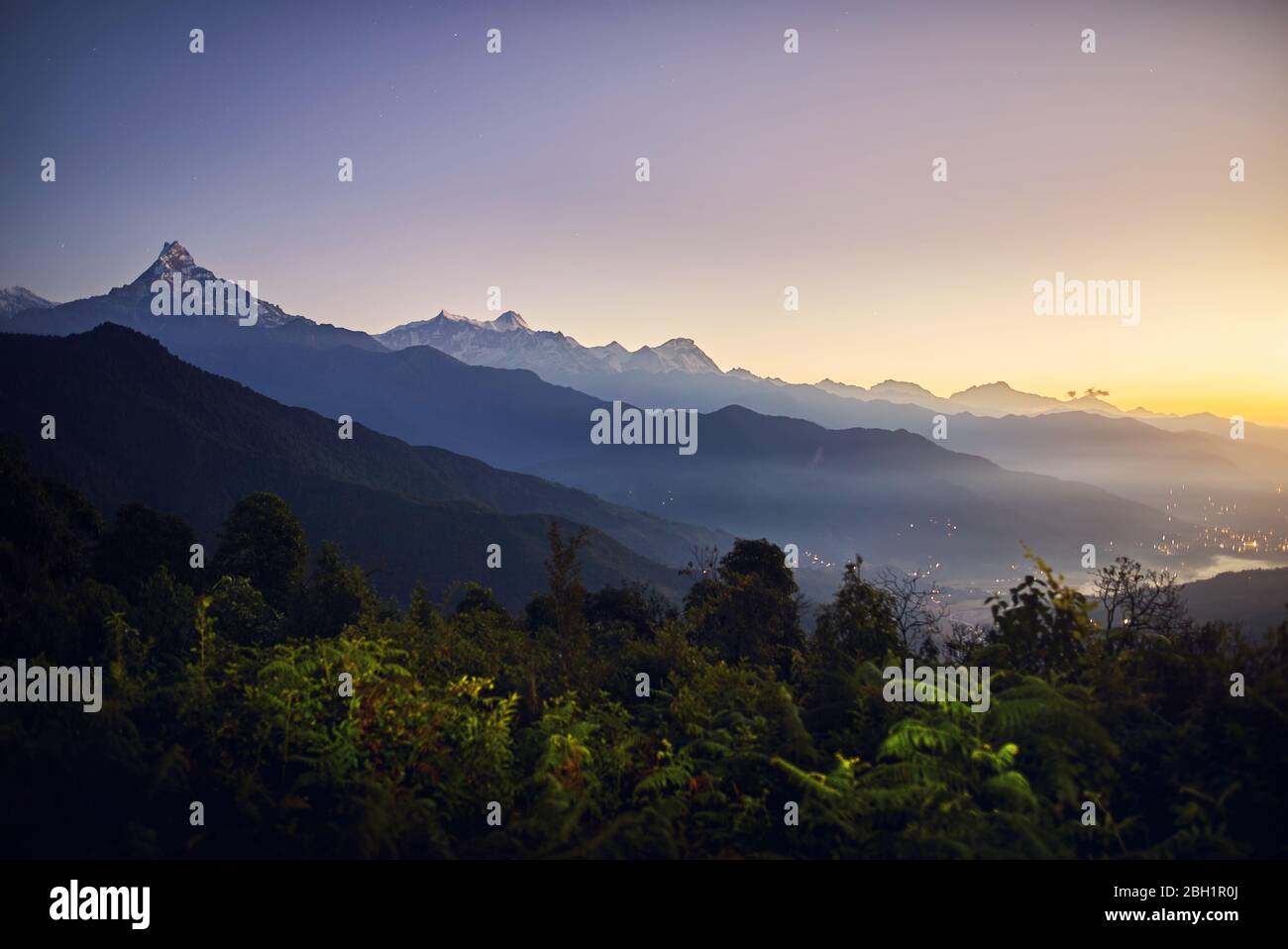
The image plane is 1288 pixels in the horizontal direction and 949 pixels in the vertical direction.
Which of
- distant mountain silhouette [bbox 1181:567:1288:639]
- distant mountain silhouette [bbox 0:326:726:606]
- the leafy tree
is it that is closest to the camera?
the leafy tree

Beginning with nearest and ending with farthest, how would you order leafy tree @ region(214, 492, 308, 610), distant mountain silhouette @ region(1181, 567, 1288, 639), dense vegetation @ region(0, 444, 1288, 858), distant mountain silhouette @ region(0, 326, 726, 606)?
dense vegetation @ region(0, 444, 1288, 858)
leafy tree @ region(214, 492, 308, 610)
distant mountain silhouette @ region(1181, 567, 1288, 639)
distant mountain silhouette @ region(0, 326, 726, 606)

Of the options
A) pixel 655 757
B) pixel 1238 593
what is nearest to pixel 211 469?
pixel 655 757

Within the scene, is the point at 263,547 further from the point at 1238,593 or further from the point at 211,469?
the point at 211,469

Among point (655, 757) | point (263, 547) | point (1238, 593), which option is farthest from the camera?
point (1238, 593)

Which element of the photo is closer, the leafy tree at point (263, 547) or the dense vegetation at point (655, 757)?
the dense vegetation at point (655, 757)

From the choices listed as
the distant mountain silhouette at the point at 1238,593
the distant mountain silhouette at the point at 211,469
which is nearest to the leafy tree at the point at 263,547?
the distant mountain silhouette at the point at 211,469

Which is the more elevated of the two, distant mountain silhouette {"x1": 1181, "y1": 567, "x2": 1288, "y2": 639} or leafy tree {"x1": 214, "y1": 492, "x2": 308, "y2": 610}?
leafy tree {"x1": 214, "y1": 492, "x2": 308, "y2": 610}

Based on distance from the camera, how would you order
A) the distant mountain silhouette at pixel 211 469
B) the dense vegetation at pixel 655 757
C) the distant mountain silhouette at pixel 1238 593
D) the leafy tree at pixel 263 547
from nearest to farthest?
the dense vegetation at pixel 655 757
the leafy tree at pixel 263 547
the distant mountain silhouette at pixel 1238 593
the distant mountain silhouette at pixel 211 469

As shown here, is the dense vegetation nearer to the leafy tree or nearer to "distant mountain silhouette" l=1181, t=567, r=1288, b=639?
the leafy tree

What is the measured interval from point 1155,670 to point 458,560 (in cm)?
14248

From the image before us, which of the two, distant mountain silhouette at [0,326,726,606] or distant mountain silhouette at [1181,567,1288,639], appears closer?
distant mountain silhouette at [1181,567,1288,639]

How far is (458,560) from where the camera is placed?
142m

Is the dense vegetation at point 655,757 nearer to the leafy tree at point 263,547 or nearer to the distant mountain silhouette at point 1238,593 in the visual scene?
the leafy tree at point 263,547

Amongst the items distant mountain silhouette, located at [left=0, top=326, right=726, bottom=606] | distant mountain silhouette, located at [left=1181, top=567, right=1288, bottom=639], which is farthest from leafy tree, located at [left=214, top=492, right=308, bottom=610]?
distant mountain silhouette, located at [left=1181, top=567, right=1288, bottom=639]
